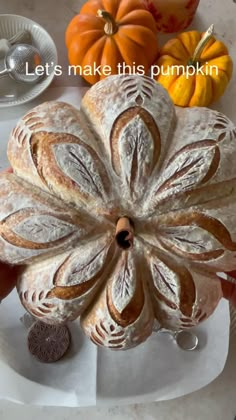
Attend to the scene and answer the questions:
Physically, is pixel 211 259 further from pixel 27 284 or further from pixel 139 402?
pixel 139 402

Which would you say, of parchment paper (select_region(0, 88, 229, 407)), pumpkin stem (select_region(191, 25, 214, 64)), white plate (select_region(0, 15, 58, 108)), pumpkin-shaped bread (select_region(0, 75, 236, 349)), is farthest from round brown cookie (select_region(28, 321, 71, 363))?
pumpkin stem (select_region(191, 25, 214, 64))

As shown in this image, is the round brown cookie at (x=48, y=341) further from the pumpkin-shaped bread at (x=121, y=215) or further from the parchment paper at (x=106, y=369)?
the pumpkin-shaped bread at (x=121, y=215)

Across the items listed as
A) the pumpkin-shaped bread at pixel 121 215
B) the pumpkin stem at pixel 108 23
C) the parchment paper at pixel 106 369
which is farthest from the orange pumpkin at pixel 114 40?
the parchment paper at pixel 106 369

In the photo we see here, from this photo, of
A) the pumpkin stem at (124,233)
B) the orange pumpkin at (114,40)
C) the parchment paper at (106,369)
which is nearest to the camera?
the pumpkin stem at (124,233)

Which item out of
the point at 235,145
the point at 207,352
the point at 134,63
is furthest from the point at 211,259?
A: the point at 134,63

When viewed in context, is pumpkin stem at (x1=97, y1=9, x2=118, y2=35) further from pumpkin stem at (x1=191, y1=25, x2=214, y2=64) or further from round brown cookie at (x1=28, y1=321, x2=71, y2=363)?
round brown cookie at (x1=28, y1=321, x2=71, y2=363)

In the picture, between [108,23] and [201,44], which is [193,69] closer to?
[201,44]
